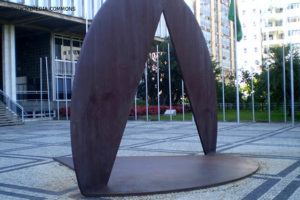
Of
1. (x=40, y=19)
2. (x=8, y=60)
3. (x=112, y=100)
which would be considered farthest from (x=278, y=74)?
(x=8, y=60)

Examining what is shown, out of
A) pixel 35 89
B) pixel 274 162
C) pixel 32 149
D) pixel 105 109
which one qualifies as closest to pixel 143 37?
pixel 105 109

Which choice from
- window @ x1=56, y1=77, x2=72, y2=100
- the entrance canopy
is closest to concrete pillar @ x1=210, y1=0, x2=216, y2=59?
the entrance canopy

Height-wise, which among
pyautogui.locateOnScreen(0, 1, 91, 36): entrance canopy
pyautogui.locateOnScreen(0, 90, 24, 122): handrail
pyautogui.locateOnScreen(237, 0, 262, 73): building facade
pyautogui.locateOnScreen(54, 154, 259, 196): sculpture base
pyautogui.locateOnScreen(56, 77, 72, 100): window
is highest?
pyautogui.locateOnScreen(237, 0, 262, 73): building facade

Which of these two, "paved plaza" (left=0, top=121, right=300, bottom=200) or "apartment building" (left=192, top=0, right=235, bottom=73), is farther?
"apartment building" (left=192, top=0, right=235, bottom=73)

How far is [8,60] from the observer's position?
27.9 meters

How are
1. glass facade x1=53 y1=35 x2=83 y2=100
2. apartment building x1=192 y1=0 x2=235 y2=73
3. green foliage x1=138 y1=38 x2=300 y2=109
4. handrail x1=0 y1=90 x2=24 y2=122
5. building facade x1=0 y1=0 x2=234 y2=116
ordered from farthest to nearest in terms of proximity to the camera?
apartment building x1=192 y1=0 x2=235 y2=73, glass facade x1=53 y1=35 x2=83 y2=100, building facade x1=0 y1=0 x2=234 y2=116, handrail x1=0 y1=90 x2=24 y2=122, green foliage x1=138 y1=38 x2=300 y2=109

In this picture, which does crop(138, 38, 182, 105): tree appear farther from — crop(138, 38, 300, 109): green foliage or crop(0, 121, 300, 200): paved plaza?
crop(0, 121, 300, 200): paved plaza

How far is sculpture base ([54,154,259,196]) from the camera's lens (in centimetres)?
529

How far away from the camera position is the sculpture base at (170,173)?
529 centimetres

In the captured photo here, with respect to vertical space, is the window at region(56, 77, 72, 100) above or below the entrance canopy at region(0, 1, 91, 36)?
below

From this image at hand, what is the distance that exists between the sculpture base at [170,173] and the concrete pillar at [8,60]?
21896mm

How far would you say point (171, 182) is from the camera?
5.63 m

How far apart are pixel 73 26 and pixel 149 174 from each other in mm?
26425

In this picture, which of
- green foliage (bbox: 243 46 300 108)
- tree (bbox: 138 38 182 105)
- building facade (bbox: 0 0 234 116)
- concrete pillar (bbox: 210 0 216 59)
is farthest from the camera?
concrete pillar (bbox: 210 0 216 59)
